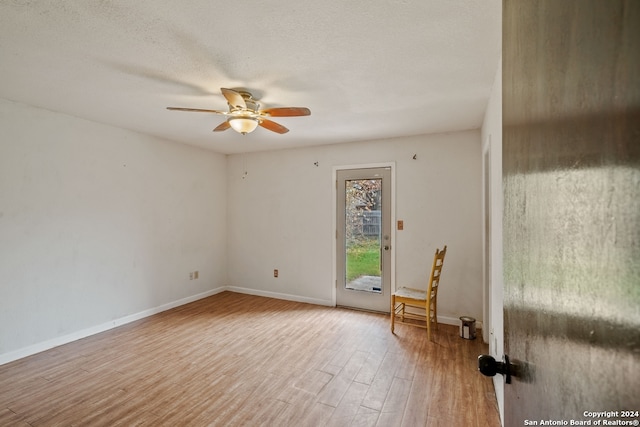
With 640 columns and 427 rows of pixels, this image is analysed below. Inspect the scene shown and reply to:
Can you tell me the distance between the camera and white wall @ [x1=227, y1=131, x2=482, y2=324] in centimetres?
369

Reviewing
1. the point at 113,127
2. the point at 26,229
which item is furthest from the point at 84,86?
the point at 26,229

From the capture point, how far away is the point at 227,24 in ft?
5.32

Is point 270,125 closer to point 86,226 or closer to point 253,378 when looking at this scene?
point 253,378

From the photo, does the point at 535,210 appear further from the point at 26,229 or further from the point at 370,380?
the point at 26,229

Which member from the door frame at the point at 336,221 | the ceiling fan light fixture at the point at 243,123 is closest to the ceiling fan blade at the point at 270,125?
the ceiling fan light fixture at the point at 243,123

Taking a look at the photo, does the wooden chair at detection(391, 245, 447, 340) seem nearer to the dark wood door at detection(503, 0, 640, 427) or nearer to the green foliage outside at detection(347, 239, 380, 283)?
the green foliage outside at detection(347, 239, 380, 283)

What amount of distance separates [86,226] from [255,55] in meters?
2.88

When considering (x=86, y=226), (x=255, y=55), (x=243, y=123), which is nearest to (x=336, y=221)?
(x=243, y=123)

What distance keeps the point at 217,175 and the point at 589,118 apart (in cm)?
522

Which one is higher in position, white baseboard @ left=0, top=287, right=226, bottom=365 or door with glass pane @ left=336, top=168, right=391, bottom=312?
door with glass pane @ left=336, top=168, right=391, bottom=312

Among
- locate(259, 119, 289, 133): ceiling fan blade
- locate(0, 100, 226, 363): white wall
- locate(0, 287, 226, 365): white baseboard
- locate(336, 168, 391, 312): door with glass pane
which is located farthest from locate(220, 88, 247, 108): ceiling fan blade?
locate(0, 287, 226, 365): white baseboard

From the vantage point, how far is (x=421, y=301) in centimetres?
334

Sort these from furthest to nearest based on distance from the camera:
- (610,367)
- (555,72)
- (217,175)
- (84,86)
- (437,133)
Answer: (217,175), (437,133), (84,86), (555,72), (610,367)

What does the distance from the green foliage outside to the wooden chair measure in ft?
1.98
